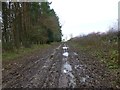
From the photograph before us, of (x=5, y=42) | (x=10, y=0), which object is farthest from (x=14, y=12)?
(x=5, y=42)

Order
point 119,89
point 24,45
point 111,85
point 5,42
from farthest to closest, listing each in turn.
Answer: point 24,45 → point 5,42 → point 111,85 → point 119,89

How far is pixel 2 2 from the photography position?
26672 mm

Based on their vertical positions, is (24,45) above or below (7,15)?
below

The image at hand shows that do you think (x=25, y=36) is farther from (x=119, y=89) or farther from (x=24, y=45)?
(x=119, y=89)

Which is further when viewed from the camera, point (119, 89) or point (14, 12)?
point (14, 12)

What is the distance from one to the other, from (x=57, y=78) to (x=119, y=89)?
2846 mm

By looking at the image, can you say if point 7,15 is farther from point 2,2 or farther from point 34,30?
point 34,30

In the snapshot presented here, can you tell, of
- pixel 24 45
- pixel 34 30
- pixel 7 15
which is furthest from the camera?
pixel 34 30

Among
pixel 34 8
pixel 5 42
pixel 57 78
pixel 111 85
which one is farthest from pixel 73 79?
pixel 34 8

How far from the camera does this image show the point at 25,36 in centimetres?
3597

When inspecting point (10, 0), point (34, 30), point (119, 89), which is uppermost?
point (10, 0)

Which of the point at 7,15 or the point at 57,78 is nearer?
the point at 57,78

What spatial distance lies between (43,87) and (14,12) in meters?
21.9

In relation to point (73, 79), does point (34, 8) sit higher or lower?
higher
